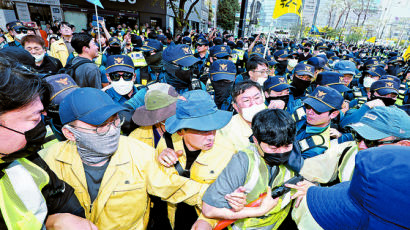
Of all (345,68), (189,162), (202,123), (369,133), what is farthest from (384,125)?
(345,68)

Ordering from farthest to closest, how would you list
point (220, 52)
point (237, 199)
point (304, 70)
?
1. point (220, 52)
2. point (304, 70)
3. point (237, 199)

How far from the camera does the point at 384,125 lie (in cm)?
169

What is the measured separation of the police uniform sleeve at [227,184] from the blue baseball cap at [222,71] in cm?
265

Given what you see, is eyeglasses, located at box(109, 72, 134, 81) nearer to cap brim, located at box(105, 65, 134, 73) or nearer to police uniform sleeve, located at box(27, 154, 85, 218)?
cap brim, located at box(105, 65, 134, 73)

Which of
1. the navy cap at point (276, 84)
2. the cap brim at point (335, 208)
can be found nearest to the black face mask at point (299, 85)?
the navy cap at point (276, 84)

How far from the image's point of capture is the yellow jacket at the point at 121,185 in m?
1.71

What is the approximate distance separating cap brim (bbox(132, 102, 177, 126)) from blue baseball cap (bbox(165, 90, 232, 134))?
17.7 inches

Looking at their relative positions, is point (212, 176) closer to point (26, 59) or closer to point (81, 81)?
point (81, 81)

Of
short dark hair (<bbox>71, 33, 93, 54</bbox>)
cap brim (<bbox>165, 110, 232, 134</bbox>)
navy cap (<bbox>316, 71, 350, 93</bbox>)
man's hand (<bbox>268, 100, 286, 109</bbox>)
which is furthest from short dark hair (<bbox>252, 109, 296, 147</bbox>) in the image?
short dark hair (<bbox>71, 33, 93, 54</bbox>)

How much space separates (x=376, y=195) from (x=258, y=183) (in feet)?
2.78

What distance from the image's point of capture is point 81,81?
362 cm

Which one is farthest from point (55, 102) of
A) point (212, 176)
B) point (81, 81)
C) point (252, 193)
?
point (252, 193)

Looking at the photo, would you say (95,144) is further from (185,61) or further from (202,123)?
(185,61)

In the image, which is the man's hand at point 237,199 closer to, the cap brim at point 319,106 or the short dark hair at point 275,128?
the short dark hair at point 275,128
